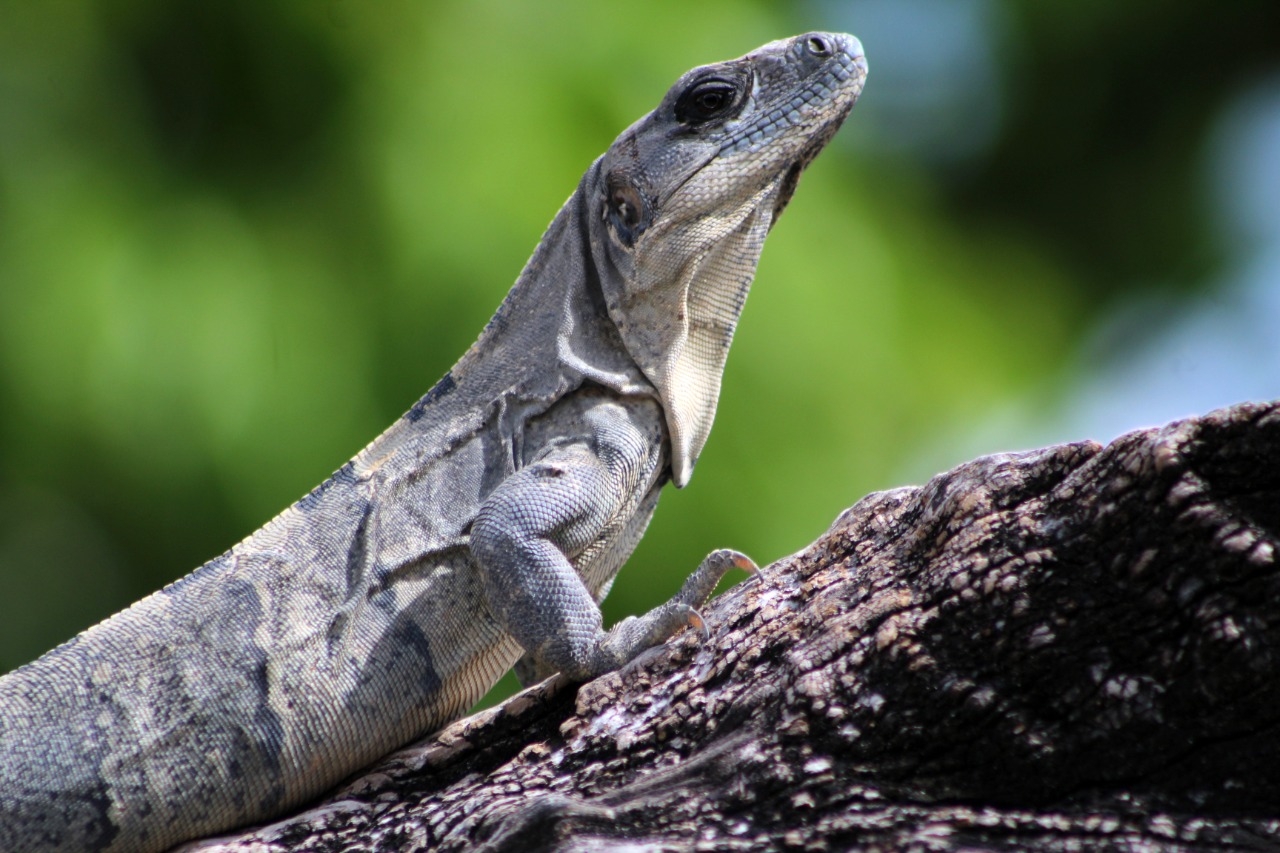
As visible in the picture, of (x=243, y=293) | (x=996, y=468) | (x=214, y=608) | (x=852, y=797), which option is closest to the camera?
(x=852, y=797)

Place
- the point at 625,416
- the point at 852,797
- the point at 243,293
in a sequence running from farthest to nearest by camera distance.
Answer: the point at 243,293 < the point at 625,416 < the point at 852,797

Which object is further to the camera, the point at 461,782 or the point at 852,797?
the point at 461,782

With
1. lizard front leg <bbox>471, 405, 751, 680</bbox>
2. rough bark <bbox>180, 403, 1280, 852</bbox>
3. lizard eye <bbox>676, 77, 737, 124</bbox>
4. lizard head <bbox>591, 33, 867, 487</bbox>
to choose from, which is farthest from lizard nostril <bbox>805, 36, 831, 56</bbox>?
rough bark <bbox>180, 403, 1280, 852</bbox>

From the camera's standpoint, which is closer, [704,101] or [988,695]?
[988,695]

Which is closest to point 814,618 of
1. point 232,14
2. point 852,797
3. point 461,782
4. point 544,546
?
point 852,797

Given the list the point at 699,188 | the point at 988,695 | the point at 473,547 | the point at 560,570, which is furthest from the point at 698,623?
the point at 699,188

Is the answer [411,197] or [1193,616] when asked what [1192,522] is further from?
[411,197]

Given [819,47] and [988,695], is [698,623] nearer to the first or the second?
[988,695]
